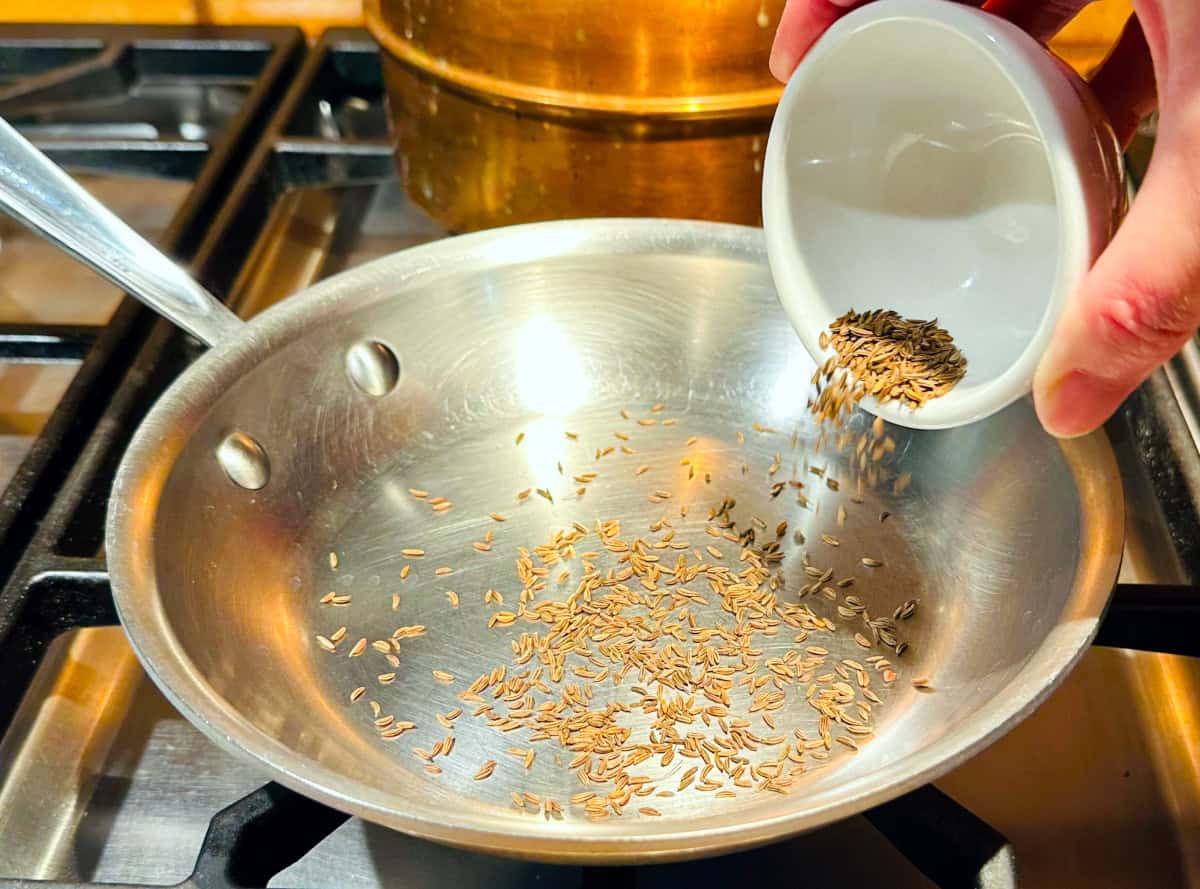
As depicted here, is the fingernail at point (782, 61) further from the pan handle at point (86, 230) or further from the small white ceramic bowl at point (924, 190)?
the pan handle at point (86, 230)

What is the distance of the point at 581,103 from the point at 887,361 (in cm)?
25

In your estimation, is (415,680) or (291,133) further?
(291,133)

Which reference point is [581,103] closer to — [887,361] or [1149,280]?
[887,361]

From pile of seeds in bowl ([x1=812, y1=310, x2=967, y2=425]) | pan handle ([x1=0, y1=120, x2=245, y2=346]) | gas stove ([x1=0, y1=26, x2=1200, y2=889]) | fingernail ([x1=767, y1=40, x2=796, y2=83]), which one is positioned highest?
fingernail ([x1=767, y1=40, x2=796, y2=83])

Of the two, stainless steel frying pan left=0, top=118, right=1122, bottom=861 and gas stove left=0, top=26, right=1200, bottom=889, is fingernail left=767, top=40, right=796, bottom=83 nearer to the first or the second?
stainless steel frying pan left=0, top=118, right=1122, bottom=861

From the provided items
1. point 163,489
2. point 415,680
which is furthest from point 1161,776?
point 163,489

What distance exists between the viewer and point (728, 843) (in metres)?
0.36

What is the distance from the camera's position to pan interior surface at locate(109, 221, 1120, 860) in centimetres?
45

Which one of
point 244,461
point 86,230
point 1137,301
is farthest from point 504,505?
point 1137,301

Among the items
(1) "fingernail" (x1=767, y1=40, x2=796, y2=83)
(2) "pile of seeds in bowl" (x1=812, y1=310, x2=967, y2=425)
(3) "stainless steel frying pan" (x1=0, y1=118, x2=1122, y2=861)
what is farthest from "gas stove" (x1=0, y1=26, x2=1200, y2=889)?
(1) "fingernail" (x1=767, y1=40, x2=796, y2=83)

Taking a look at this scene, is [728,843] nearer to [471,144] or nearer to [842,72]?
[842,72]

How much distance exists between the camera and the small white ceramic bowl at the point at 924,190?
19.7 inches

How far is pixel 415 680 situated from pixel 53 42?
0.77 metres

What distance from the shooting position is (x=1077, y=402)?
1.37ft
